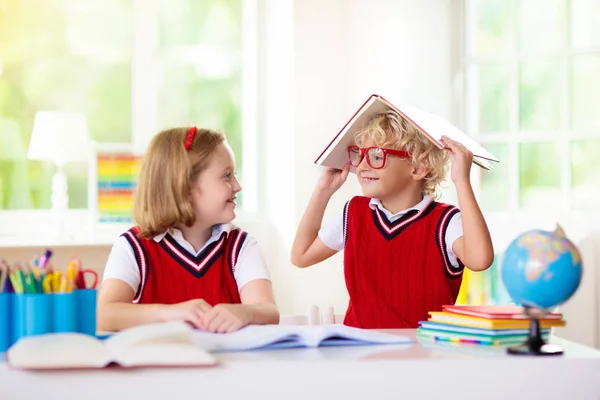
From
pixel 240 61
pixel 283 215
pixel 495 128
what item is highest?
pixel 240 61

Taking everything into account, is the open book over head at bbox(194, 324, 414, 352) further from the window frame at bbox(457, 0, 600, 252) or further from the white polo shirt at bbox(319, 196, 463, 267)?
the window frame at bbox(457, 0, 600, 252)

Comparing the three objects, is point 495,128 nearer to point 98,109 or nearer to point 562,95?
point 562,95

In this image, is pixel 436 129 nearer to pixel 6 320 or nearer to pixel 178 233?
pixel 178 233

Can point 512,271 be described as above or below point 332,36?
below

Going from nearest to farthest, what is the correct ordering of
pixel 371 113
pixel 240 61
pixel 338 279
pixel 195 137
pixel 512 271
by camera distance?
pixel 512 271
pixel 195 137
pixel 371 113
pixel 338 279
pixel 240 61

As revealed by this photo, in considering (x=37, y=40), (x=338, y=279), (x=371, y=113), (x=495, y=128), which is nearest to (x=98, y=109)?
(x=37, y=40)

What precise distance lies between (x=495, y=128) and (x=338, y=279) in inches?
41.2

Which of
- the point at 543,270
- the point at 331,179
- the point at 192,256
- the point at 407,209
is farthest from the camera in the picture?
the point at 331,179

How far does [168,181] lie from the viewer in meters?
2.17

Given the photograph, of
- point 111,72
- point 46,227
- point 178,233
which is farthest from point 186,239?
point 111,72

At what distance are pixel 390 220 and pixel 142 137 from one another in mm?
2537

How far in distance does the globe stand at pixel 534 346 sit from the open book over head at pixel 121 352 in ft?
1.58

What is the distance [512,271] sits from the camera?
143cm

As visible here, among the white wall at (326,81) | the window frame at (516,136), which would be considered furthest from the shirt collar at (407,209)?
the white wall at (326,81)
